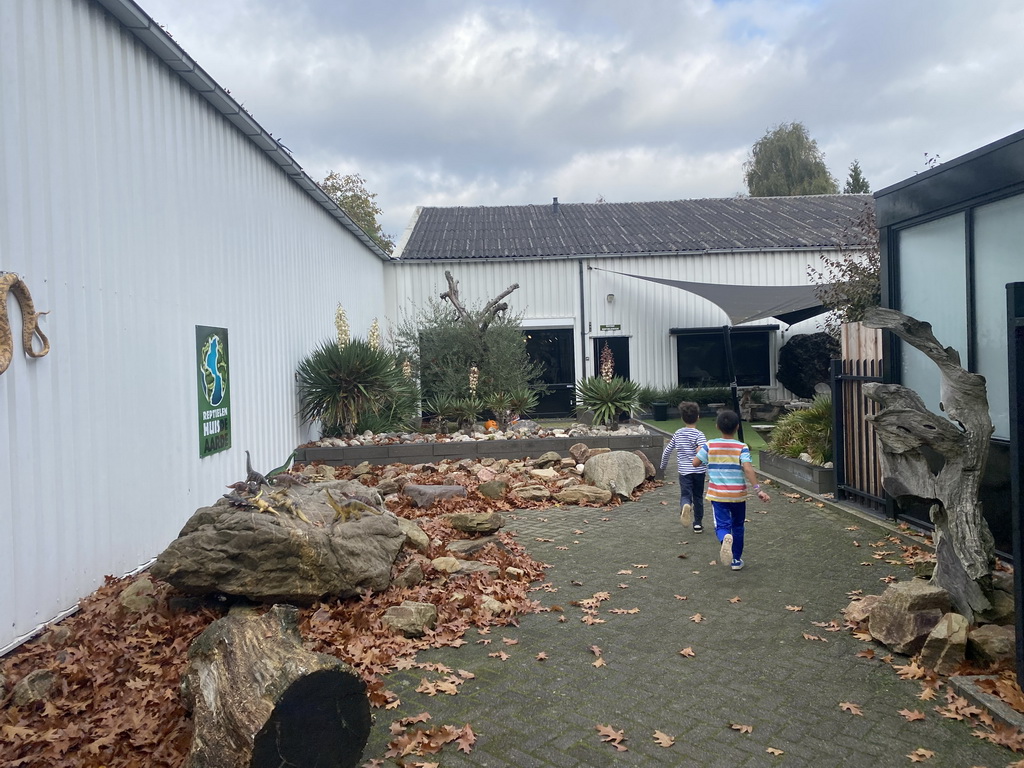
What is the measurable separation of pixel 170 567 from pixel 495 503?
194 inches

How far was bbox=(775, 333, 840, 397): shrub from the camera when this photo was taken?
19250mm

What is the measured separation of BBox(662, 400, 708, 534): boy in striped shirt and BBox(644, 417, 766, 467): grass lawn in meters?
4.23

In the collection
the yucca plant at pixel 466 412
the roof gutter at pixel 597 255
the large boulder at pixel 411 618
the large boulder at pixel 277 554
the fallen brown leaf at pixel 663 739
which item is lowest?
the fallen brown leaf at pixel 663 739

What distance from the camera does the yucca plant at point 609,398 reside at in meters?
13.5

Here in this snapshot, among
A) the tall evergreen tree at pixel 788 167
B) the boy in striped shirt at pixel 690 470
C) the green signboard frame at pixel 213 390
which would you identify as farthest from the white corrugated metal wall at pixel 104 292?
the tall evergreen tree at pixel 788 167

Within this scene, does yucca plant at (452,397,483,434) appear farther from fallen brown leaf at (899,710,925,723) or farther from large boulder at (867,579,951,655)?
fallen brown leaf at (899,710,925,723)

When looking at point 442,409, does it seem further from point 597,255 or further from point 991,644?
point 991,644

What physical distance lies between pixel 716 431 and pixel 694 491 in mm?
8338

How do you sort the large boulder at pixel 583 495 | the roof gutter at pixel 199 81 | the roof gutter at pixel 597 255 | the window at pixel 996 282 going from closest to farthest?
1. the window at pixel 996 282
2. the roof gutter at pixel 199 81
3. the large boulder at pixel 583 495
4. the roof gutter at pixel 597 255

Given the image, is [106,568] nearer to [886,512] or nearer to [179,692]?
[179,692]

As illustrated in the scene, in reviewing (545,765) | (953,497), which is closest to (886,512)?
(953,497)

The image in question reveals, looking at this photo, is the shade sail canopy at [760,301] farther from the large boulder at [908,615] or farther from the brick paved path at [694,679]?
the large boulder at [908,615]

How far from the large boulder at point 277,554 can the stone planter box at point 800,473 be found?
5.73m

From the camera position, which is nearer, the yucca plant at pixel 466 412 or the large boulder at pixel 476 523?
the large boulder at pixel 476 523
